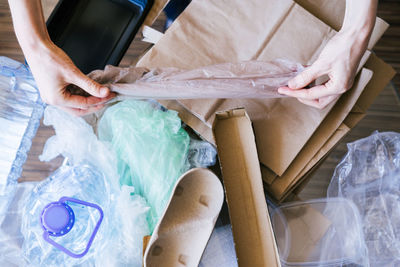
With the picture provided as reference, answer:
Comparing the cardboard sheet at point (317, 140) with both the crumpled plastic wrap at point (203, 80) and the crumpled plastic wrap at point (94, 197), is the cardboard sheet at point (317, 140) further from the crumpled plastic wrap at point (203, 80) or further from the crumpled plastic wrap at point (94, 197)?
the crumpled plastic wrap at point (94, 197)

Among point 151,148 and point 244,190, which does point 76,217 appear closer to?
point 151,148

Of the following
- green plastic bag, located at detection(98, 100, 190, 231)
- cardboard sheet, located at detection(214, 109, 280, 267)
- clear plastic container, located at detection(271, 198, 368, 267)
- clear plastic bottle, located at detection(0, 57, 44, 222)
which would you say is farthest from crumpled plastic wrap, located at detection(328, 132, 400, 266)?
clear plastic bottle, located at detection(0, 57, 44, 222)

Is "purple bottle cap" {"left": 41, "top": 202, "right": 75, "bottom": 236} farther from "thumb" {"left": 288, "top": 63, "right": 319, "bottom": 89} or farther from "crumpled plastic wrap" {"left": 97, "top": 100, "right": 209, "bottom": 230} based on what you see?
"thumb" {"left": 288, "top": 63, "right": 319, "bottom": 89}

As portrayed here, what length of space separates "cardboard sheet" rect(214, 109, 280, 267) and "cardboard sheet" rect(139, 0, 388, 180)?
0.04 meters

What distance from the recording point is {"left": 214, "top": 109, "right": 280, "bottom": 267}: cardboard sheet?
2.13ft

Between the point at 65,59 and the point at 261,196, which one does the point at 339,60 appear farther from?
the point at 65,59

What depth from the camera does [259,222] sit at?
664 mm

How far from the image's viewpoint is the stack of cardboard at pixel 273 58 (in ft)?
2.33

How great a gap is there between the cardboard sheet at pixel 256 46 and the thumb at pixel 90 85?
18 cm

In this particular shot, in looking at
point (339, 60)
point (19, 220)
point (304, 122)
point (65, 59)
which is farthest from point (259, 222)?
point (19, 220)

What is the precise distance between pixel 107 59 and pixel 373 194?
0.81 meters

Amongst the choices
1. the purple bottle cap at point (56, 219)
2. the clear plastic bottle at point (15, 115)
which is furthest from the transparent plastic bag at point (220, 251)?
the clear plastic bottle at point (15, 115)

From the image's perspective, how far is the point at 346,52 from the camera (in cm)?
59

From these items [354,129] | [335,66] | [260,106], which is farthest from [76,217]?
[354,129]
